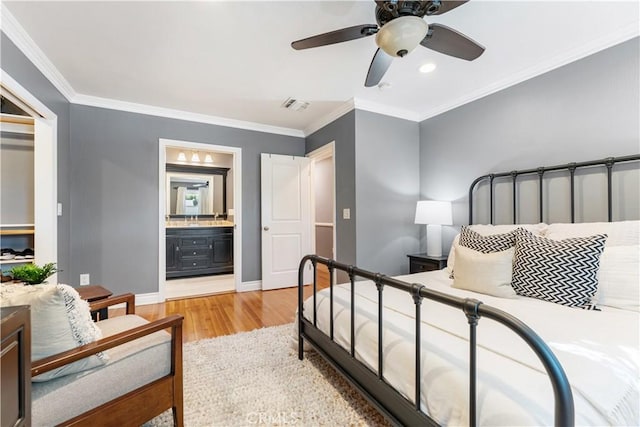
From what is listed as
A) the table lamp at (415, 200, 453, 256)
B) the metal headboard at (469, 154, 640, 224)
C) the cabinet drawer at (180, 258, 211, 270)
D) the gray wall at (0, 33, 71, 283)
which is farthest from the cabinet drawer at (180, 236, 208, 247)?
the metal headboard at (469, 154, 640, 224)

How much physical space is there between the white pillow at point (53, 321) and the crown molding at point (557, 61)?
3.62 meters

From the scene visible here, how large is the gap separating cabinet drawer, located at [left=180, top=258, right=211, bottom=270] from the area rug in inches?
115

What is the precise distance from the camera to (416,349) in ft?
3.54

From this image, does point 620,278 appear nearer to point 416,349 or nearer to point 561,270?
point 561,270

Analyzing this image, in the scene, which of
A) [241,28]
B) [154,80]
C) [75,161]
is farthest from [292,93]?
[75,161]

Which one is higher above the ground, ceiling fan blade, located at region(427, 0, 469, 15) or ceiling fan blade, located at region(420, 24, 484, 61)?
ceiling fan blade, located at region(427, 0, 469, 15)

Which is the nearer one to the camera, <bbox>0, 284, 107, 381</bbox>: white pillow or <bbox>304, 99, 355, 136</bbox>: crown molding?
<bbox>0, 284, 107, 381</bbox>: white pillow

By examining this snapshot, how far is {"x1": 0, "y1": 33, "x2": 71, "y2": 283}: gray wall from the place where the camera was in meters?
2.00

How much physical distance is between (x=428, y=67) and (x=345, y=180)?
149 cm

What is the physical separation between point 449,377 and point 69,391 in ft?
4.64

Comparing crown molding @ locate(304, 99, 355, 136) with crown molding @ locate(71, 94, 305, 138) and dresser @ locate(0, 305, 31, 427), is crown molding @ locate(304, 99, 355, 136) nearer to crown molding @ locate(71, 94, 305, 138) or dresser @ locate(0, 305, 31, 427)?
crown molding @ locate(71, 94, 305, 138)

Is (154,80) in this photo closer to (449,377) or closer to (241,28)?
(241,28)

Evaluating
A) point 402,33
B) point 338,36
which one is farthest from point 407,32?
point 338,36

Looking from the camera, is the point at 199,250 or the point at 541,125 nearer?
the point at 541,125
